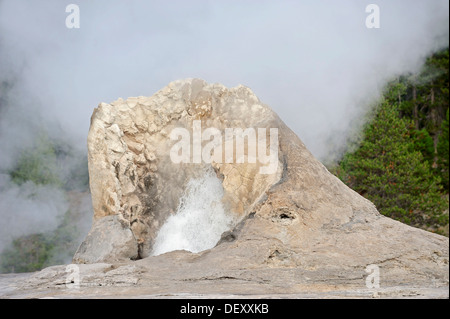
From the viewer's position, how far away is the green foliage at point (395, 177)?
1509 centimetres

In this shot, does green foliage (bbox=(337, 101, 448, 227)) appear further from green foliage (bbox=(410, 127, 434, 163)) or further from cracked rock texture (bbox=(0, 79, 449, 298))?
cracked rock texture (bbox=(0, 79, 449, 298))

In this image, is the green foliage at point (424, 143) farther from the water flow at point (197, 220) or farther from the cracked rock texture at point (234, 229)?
the water flow at point (197, 220)

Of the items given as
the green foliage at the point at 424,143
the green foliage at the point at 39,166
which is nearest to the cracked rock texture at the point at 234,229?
the green foliage at the point at 424,143

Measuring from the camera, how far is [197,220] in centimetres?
812

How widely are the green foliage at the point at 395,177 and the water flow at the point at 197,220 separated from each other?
807 cm

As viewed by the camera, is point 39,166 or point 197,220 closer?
point 197,220

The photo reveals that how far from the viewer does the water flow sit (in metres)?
7.94

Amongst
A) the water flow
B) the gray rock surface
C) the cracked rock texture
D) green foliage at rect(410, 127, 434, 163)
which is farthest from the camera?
green foliage at rect(410, 127, 434, 163)

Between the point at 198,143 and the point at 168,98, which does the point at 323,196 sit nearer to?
the point at 198,143

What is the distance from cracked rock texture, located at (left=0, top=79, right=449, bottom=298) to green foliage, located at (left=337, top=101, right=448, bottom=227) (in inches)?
309

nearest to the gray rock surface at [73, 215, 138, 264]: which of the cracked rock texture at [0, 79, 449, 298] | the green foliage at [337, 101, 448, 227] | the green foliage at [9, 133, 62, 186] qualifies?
the cracked rock texture at [0, 79, 449, 298]

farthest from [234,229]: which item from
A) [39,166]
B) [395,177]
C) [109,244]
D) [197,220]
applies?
[39,166]

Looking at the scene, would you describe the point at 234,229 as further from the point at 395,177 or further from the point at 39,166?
the point at 39,166

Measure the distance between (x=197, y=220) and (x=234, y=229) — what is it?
126 centimetres
